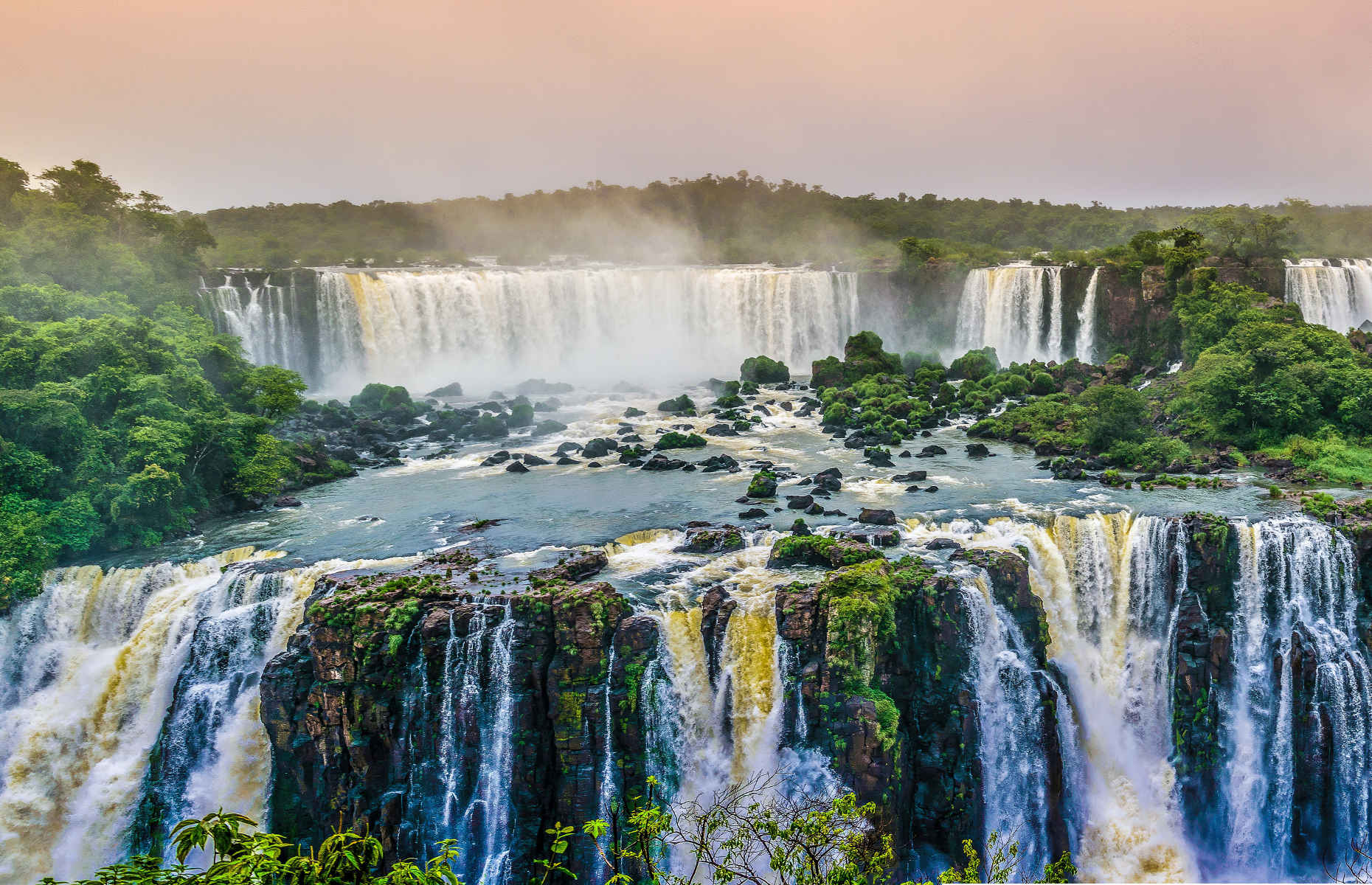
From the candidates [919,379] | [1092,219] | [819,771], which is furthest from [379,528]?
[1092,219]

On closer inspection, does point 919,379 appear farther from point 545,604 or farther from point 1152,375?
point 545,604

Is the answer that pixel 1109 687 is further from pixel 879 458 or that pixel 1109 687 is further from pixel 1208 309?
pixel 1208 309

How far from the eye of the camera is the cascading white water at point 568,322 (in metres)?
45.5

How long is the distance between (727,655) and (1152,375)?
2943 cm

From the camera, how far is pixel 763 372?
44750mm

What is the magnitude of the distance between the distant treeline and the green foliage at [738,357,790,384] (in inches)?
827

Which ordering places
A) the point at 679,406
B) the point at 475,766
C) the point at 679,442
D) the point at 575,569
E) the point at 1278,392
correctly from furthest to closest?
the point at 679,406, the point at 679,442, the point at 1278,392, the point at 575,569, the point at 475,766

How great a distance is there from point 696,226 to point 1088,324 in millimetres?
53983

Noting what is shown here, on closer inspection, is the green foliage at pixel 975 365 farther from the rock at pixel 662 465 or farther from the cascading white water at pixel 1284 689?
the cascading white water at pixel 1284 689

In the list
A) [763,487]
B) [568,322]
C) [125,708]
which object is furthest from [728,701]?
[568,322]

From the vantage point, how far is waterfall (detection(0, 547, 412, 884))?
57.7 ft

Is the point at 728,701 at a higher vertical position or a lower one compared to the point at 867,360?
lower

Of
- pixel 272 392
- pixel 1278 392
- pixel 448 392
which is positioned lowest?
pixel 448 392

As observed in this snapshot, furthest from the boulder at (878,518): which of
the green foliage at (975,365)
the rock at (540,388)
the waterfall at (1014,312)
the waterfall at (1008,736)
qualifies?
the waterfall at (1014,312)
